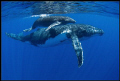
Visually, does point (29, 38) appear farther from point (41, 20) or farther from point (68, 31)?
point (68, 31)

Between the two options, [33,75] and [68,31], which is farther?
[33,75]

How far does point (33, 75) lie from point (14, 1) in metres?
14.4

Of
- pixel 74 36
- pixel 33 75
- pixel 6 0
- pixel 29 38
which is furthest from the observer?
pixel 33 75

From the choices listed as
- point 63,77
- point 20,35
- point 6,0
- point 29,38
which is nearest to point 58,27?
point 29,38

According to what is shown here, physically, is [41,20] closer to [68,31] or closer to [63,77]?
[68,31]

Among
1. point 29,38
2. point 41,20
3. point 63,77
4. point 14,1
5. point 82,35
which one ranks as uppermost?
point 14,1

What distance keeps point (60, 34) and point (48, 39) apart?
1.46 m

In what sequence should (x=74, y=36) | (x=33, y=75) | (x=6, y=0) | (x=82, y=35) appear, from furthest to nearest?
(x=33, y=75)
(x=6, y=0)
(x=82, y=35)
(x=74, y=36)

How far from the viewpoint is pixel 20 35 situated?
50.2 feet

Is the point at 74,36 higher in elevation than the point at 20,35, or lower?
higher

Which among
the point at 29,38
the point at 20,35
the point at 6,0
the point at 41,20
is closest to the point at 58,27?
the point at 41,20

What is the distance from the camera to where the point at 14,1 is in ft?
46.4

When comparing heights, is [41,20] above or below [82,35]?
above

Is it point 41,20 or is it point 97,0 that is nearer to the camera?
point 41,20
